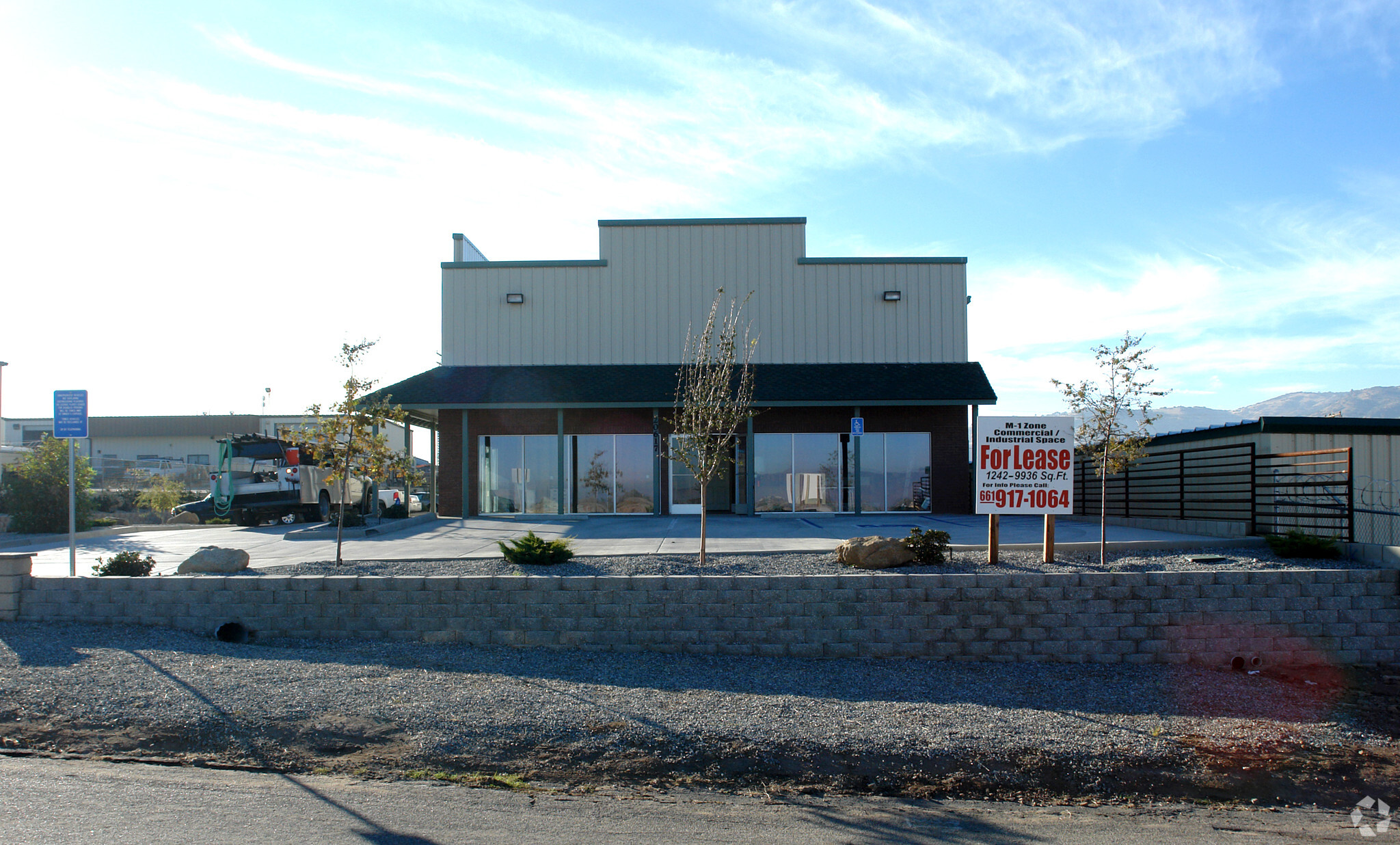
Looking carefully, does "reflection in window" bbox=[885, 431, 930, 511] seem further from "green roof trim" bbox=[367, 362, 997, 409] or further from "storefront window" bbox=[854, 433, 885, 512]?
"green roof trim" bbox=[367, 362, 997, 409]

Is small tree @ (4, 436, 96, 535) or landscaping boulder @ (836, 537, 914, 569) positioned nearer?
landscaping boulder @ (836, 537, 914, 569)

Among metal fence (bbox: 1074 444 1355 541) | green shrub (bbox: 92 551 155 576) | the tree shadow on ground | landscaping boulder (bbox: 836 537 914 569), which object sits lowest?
the tree shadow on ground

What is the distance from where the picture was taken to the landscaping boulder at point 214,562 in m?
10.8

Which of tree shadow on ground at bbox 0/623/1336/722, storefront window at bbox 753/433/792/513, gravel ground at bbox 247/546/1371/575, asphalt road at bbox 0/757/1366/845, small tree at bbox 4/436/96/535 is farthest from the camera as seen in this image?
storefront window at bbox 753/433/792/513

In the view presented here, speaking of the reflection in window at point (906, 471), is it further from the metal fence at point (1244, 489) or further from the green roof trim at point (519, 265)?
the green roof trim at point (519, 265)

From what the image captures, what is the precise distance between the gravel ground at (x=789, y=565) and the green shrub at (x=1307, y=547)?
0.15 meters

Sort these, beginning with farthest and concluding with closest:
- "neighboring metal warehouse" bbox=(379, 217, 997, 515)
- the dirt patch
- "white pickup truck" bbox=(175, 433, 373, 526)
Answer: "neighboring metal warehouse" bbox=(379, 217, 997, 515)
"white pickup truck" bbox=(175, 433, 373, 526)
the dirt patch

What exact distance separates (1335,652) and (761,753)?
8.34 metres

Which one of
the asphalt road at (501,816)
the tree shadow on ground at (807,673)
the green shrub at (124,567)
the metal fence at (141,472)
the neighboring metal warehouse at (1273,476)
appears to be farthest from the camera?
the metal fence at (141,472)

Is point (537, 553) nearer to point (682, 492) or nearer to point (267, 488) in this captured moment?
point (682, 492)

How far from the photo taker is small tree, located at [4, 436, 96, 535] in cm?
2066

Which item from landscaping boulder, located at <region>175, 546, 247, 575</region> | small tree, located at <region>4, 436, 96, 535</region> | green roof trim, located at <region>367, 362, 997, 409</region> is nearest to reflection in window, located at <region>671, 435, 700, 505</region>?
green roof trim, located at <region>367, 362, 997, 409</region>

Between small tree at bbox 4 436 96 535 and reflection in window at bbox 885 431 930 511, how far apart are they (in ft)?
69.0

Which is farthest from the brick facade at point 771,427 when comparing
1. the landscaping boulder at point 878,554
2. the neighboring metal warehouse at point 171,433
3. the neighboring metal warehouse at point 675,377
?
the neighboring metal warehouse at point 171,433
